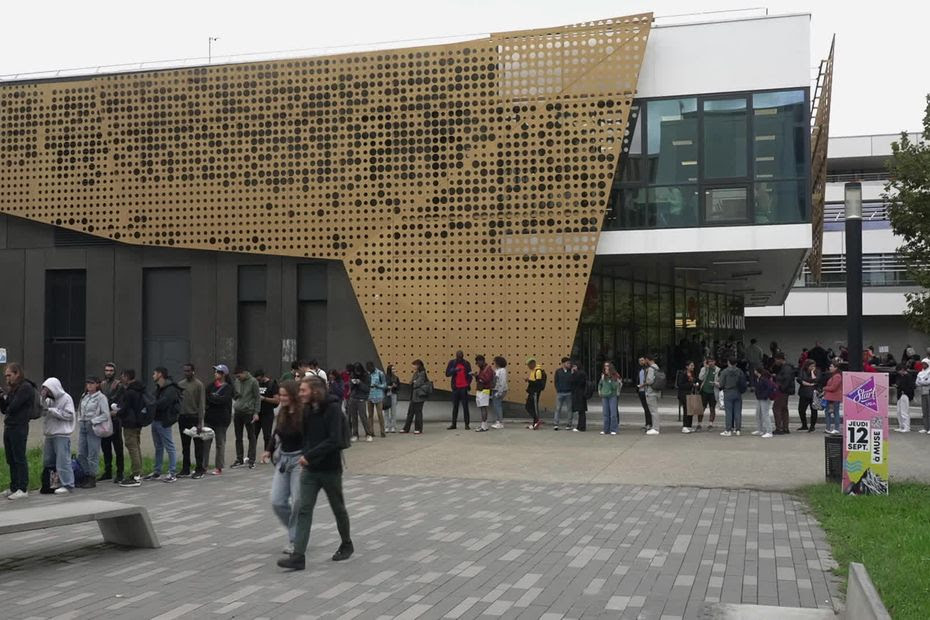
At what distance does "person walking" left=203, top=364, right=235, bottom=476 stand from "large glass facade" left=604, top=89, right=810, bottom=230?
426 inches

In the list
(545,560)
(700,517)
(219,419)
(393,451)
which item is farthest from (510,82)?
(545,560)

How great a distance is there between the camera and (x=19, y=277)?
2550 cm

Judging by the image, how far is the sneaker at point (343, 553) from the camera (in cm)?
811

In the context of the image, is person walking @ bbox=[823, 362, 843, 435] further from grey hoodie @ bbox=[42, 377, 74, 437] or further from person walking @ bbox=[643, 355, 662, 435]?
grey hoodie @ bbox=[42, 377, 74, 437]

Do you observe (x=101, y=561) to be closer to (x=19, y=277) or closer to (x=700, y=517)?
(x=700, y=517)

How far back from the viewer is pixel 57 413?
39.9 ft

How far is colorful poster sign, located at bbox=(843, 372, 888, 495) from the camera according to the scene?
11.3 meters

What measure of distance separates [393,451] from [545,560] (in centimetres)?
884

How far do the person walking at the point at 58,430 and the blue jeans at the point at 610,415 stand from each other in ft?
35.2

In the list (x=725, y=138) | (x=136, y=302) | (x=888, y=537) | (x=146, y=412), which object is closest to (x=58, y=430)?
(x=146, y=412)

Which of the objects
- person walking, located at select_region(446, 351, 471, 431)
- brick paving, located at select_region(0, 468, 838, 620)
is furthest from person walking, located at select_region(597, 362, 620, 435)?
brick paving, located at select_region(0, 468, 838, 620)

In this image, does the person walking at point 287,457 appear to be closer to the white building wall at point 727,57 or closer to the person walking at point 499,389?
the person walking at point 499,389

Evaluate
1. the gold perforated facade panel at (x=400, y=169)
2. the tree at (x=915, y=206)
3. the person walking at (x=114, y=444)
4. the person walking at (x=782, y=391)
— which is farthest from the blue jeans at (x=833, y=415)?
the person walking at (x=114, y=444)

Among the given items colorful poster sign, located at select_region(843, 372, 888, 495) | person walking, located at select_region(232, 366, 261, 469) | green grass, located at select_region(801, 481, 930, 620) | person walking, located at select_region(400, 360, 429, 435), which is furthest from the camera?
person walking, located at select_region(400, 360, 429, 435)
